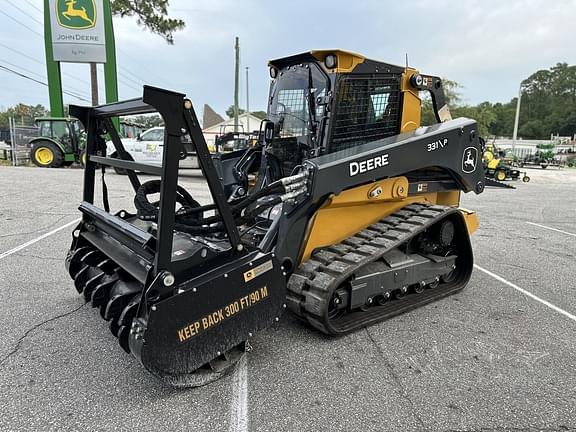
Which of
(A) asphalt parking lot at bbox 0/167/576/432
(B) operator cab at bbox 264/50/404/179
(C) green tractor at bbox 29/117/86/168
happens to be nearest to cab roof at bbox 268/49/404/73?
(B) operator cab at bbox 264/50/404/179

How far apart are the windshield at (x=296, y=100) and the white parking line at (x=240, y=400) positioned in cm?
218

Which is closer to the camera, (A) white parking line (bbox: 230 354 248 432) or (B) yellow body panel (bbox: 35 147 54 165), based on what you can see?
(A) white parking line (bbox: 230 354 248 432)

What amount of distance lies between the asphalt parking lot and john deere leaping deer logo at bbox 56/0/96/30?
18333mm

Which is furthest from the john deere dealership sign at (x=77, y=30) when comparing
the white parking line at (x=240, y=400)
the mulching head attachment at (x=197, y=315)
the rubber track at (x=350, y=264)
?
the white parking line at (x=240, y=400)

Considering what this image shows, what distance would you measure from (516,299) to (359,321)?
6.50 feet

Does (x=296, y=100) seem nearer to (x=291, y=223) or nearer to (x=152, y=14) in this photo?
(x=291, y=223)

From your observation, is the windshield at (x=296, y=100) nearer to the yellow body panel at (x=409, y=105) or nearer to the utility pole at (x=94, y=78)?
the yellow body panel at (x=409, y=105)

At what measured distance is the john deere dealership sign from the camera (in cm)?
1900

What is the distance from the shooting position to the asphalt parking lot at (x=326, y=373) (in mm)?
2346

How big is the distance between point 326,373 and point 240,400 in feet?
2.04

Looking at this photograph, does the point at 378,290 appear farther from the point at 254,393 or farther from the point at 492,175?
the point at 492,175

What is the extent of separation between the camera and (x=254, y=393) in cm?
257

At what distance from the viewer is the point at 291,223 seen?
124 inches

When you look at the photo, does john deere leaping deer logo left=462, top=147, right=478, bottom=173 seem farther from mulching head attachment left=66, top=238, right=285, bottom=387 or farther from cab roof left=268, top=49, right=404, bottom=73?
mulching head attachment left=66, top=238, right=285, bottom=387
